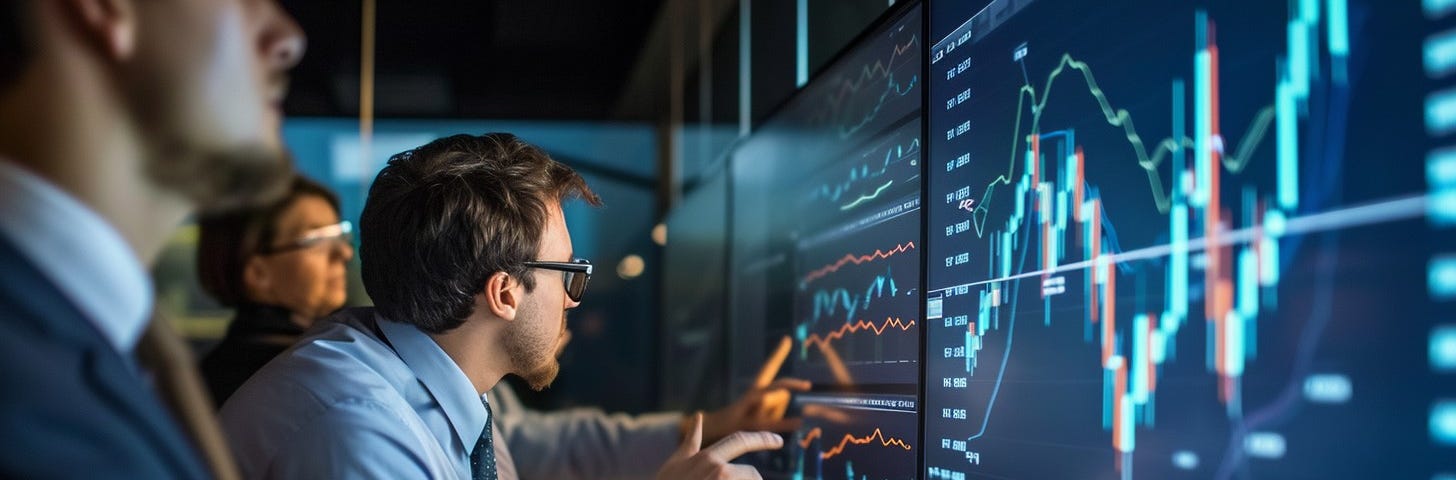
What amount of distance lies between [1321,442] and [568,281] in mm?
1271

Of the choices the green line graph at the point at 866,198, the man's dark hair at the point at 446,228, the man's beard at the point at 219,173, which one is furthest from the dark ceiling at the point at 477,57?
the man's beard at the point at 219,173

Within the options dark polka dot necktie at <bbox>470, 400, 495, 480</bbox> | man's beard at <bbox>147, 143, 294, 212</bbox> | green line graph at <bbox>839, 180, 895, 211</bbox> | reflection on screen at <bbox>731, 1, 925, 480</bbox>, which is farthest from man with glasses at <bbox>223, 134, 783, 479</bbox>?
man's beard at <bbox>147, 143, 294, 212</bbox>

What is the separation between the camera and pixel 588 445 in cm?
285

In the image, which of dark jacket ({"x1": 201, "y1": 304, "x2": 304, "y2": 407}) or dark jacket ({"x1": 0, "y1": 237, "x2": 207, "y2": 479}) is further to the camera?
dark jacket ({"x1": 201, "y1": 304, "x2": 304, "y2": 407})

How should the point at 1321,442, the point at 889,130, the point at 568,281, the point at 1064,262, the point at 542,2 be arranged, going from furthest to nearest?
the point at 542,2 → the point at 568,281 → the point at 889,130 → the point at 1064,262 → the point at 1321,442

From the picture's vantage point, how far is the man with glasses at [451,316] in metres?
1.53

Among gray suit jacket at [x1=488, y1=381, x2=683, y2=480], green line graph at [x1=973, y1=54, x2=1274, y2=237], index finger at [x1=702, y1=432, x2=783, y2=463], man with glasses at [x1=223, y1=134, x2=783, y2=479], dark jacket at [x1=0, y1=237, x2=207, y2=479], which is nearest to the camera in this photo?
dark jacket at [x1=0, y1=237, x2=207, y2=479]

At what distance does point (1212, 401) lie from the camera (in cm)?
92

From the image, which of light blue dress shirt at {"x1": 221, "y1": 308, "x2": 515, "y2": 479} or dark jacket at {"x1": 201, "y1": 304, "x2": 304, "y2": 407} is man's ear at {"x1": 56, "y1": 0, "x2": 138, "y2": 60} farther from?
dark jacket at {"x1": 201, "y1": 304, "x2": 304, "y2": 407}

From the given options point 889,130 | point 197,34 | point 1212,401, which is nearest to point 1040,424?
point 1212,401

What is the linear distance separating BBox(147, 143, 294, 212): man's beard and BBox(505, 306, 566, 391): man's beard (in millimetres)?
1132

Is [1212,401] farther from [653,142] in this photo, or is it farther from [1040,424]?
[653,142]

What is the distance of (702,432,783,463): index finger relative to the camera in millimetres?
1646

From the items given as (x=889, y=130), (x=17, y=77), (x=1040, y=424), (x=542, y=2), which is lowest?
(x=1040, y=424)
